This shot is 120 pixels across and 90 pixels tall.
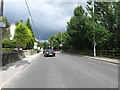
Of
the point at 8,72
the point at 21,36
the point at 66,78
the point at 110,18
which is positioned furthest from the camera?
the point at 21,36

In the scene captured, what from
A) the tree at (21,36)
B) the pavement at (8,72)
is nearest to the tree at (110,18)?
the tree at (21,36)

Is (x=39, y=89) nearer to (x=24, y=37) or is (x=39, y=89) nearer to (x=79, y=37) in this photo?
(x=24, y=37)

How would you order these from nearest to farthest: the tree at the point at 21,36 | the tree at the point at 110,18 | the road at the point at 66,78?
the road at the point at 66,78
the tree at the point at 110,18
the tree at the point at 21,36

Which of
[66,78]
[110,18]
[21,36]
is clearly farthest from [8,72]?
[110,18]

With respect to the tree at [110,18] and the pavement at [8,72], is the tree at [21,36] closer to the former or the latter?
the tree at [110,18]

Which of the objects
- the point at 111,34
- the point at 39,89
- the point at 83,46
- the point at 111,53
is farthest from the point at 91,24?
the point at 39,89

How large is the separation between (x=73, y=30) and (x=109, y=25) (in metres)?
13.7

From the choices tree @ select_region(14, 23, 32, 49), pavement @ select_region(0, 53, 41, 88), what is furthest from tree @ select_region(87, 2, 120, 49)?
pavement @ select_region(0, 53, 41, 88)

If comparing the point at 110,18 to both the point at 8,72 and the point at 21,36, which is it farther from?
the point at 8,72

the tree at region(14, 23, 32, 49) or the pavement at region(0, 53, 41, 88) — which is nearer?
the pavement at region(0, 53, 41, 88)

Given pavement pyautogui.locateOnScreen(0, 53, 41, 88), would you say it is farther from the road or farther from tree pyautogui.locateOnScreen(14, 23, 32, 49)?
tree pyautogui.locateOnScreen(14, 23, 32, 49)

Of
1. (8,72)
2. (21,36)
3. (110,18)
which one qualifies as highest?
(110,18)

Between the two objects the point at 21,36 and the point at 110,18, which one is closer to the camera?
the point at 110,18

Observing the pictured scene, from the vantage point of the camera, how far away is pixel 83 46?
39.7 meters
